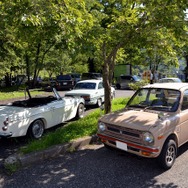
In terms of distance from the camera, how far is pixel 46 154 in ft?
15.4

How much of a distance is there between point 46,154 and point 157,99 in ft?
9.45

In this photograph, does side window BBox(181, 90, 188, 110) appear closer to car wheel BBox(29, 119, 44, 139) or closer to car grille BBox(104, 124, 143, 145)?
car grille BBox(104, 124, 143, 145)

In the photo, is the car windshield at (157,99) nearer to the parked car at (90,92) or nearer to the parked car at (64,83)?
the parked car at (90,92)

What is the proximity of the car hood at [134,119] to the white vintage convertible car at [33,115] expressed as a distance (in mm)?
2210

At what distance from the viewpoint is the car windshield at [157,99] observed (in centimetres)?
472

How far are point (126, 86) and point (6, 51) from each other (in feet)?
42.7

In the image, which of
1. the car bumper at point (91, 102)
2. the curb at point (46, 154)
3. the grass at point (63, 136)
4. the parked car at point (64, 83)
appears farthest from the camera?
the parked car at point (64, 83)

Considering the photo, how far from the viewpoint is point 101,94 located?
11203 millimetres

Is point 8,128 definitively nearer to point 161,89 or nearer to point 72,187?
point 72,187

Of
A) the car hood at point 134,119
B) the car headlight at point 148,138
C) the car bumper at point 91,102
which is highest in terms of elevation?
the car hood at point 134,119

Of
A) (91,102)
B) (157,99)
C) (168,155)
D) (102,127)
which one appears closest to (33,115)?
(102,127)

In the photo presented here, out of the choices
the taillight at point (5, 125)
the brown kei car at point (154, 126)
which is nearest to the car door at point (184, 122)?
the brown kei car at point (154, 126)

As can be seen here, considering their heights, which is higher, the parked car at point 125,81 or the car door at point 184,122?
the parked car at point 125,81

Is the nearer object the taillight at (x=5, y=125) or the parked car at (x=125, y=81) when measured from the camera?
the taillight at (x=5, y=125)
